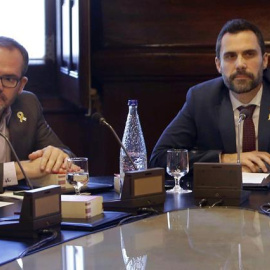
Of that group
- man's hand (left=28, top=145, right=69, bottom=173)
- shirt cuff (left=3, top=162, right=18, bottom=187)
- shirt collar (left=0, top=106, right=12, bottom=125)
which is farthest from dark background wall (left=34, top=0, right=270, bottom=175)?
shirt cuff (left=3, top=162, right=18, bottom=187)

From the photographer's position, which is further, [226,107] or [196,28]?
[196,28]

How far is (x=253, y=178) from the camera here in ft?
10.1

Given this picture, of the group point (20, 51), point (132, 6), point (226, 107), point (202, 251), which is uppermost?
point (132, 6)

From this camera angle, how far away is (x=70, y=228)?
2.12 meters

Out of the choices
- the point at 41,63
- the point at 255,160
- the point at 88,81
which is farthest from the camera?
the point at 41,63

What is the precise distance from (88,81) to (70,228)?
2.18m

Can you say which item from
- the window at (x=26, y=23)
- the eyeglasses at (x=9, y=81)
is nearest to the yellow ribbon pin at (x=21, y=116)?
the eyeglasses at (x=9, y=81)

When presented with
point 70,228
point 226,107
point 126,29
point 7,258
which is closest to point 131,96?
point 126,29

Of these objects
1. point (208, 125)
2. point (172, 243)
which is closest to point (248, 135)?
point (208, 125)

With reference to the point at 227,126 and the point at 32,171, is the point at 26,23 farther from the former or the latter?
the point at 32,171

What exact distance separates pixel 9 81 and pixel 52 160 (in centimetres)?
55

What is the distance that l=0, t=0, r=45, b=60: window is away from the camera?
16.4 feet

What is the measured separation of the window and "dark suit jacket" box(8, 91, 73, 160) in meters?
1.48

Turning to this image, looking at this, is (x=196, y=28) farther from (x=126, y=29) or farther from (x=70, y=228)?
(x=70, y=228)
